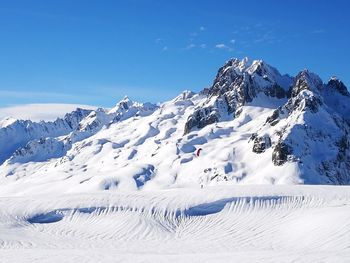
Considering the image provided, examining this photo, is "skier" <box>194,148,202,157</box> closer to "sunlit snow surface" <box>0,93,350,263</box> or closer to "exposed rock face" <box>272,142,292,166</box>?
"exposed rock face" <box>272,142,292,166</box>

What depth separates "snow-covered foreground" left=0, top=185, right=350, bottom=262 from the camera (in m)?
34.5

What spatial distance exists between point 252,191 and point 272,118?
121 metres

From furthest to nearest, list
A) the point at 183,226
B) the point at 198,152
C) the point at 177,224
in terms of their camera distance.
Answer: the point at 198,152
the point at 177,224
the point at 183,226

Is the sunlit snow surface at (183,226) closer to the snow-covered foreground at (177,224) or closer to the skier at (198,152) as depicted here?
the snow-covered foreground at (177,224)

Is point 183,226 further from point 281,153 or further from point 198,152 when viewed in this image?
point 198,152

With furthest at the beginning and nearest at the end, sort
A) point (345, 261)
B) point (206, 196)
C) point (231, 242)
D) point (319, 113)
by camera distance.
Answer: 1. point (319, 113)
2. point (206, 196)
3. point (231, 242)
4. point (345, 261)

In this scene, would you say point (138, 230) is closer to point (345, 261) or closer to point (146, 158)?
point (345, 261)

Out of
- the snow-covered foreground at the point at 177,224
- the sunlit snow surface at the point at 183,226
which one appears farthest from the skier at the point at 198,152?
the sunlit snow surface at the point at 183,226

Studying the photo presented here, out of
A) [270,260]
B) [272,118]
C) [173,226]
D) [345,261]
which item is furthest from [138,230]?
[272,118]

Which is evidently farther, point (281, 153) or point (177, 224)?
point (281, 153)

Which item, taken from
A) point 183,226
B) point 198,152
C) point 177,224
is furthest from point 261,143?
point 183,226

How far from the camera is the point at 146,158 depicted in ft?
619

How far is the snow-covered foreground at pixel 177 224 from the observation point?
34478 millimetres

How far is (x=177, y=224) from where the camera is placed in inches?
1775
